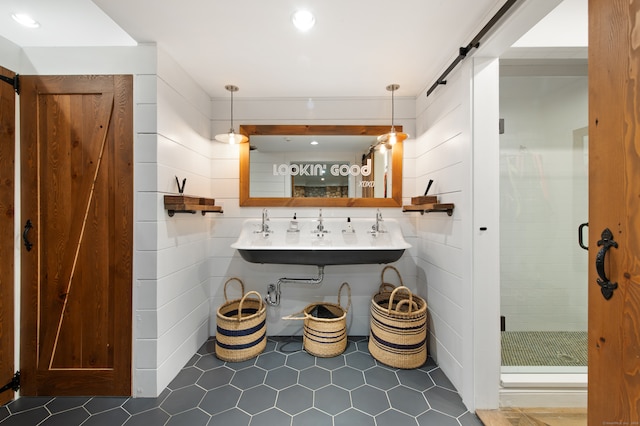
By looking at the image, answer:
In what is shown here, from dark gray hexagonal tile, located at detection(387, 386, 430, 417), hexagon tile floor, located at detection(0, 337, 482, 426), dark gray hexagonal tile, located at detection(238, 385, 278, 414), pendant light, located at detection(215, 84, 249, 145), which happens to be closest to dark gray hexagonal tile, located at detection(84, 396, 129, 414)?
hexagon tile floor, located at detection(0, 337, 482, 426)

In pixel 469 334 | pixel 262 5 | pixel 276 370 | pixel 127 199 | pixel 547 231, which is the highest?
pixel 262 5

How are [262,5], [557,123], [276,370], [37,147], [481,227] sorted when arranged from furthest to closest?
[557,123]
[276,370]
[37,147]
[481,227]
[262,5]

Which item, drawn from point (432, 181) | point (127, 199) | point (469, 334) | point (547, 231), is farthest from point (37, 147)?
point (547, 231)

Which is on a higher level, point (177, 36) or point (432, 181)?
point (177, 36)

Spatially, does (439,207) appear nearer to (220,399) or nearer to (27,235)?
(220,399)

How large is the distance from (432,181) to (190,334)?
2.24 m

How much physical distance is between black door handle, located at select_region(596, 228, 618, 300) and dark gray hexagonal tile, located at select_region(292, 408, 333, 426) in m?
1.36

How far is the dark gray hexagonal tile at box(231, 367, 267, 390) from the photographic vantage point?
169 centimetres

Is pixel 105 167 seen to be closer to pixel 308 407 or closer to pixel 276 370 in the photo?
pixel 276 370

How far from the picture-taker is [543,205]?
2256 mm

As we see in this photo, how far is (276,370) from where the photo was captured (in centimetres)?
183

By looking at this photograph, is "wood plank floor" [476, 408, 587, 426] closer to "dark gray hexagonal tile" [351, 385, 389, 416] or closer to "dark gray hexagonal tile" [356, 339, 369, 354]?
"dark gray hexagonal tile" [351, 385, 389, 416]

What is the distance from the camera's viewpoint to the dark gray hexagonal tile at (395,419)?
1383 millimetres

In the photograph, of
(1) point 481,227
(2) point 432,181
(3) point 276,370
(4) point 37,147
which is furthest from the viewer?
(2) point 432,181
